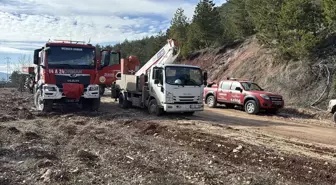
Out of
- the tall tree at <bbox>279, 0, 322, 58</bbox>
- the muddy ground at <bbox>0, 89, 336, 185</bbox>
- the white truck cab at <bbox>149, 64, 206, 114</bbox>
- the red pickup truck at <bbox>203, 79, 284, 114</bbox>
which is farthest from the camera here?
the tall tree at <bbox>279, 0, 322, 58</bbox>

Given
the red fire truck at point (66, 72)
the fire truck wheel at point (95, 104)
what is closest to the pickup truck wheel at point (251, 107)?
the fire truck wheel at point (95, 104)

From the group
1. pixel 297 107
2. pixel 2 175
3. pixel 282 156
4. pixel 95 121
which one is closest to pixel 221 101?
pixel 297 107

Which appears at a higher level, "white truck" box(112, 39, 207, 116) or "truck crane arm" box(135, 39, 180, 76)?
"truck crane arm" box(135, 39, 180, 76)

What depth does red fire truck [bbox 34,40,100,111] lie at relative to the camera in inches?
613

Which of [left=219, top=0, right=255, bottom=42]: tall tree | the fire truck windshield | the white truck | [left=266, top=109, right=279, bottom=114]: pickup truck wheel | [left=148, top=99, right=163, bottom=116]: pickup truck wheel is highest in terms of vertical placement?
[left=219, top=0, right=255, bottom=42]: tall tree

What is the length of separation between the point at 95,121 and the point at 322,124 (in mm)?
9450

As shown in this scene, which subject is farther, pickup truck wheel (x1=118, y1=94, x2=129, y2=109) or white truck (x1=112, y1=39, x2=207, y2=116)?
pickup truck wheel (x1=118, y1=94, x2=129, y2=109)

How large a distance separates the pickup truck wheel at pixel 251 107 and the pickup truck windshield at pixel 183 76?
13.8 ft

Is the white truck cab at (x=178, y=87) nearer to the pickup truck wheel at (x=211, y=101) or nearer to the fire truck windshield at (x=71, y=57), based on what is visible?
the fire truck windshield at (x=71, y=57)

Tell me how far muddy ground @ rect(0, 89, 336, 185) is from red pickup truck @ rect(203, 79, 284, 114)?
4.91m

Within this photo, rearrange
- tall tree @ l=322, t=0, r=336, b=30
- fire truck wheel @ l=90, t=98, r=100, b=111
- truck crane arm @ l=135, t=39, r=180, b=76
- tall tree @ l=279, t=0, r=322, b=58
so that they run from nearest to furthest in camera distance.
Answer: fire truck wheel @ l=90, t=98, r=100, b=111 → truck crane arm @ l=135, t=39, r=180, b=76 → tall tree @ l=322, t=0, r=336, b=30 → tall tree @ l=279, t=0, r=322, b=58

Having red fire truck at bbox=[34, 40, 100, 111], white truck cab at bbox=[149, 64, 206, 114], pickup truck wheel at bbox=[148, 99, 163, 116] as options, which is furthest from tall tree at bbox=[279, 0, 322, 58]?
red fire truck at bbox=[34, 40, 100, 111]

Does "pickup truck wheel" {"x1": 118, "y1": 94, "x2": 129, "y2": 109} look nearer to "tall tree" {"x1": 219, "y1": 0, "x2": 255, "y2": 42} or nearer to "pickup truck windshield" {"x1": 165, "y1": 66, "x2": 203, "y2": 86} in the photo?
"pickup truck windshield" {"x1": 165, "y1": 66, "x2": 203, "y2": 86}

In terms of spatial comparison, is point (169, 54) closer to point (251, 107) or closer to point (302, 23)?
point (251, 107)
